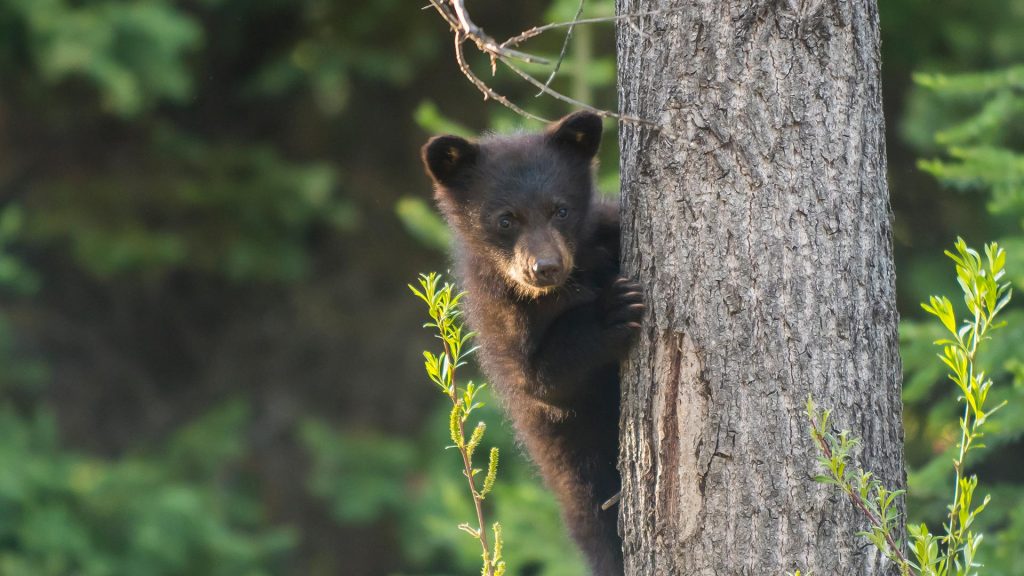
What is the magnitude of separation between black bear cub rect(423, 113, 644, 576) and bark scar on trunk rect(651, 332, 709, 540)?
0.54 meters

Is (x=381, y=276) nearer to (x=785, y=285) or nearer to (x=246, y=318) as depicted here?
(x=246, y=318)

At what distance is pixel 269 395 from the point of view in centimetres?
1193

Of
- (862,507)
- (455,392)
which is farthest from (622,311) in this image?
(862,507)

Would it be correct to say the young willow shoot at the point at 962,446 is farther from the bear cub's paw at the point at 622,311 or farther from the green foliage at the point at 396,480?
the green foliage at the point at 396,480

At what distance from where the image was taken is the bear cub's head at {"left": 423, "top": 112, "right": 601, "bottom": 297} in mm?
4098

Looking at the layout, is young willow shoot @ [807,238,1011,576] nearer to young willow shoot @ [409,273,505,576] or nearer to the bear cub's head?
young willow shoot @ [409,273,505,576]

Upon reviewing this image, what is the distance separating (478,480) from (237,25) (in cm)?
447

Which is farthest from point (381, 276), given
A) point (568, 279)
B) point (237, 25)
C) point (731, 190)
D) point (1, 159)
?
point (731, 190)

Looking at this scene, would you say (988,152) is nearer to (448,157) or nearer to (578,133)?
(578,133)

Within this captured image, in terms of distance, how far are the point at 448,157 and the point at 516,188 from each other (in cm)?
32

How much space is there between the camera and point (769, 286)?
2.84 m

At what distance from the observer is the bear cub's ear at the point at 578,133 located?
4.17 m

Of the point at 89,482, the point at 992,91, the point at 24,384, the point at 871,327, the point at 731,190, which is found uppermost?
the point at 24,384

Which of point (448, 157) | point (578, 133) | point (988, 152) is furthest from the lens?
point (988, 152)
